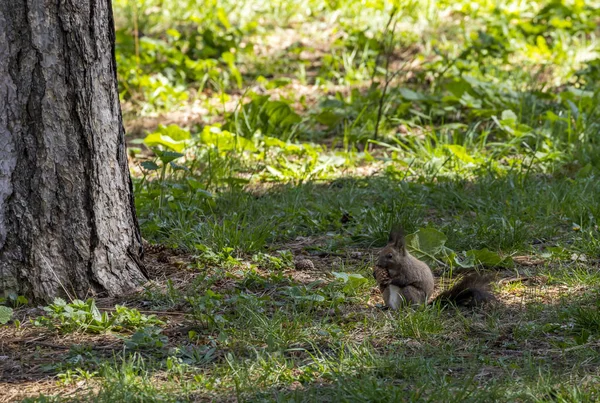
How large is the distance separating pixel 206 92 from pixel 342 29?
6.16 feet

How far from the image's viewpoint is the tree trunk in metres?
3.24

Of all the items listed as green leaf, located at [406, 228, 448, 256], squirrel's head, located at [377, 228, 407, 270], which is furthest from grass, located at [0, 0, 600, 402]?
squirrel's head, located at [377, 228, 407, 270]

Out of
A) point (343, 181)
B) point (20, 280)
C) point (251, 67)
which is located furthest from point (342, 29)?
point (20, 280)

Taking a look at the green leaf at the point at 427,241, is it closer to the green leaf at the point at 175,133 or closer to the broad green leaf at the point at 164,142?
the broad green leaf at the point at 164,142

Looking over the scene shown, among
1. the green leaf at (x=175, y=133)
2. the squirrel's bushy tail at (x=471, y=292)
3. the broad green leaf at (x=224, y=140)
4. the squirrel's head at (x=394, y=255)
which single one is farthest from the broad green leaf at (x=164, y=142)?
the squirrel's bushy tail at (x=471, y=292)

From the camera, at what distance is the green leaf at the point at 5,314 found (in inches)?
125

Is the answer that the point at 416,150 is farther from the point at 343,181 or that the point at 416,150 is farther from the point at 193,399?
the point at 193,399

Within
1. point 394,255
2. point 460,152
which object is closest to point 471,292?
point 394,255

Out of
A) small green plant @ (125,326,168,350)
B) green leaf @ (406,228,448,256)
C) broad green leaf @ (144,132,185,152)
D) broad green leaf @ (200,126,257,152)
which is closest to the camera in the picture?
small green plant @ (125,326,168,350)

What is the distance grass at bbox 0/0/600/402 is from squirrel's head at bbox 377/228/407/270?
214 millimetres

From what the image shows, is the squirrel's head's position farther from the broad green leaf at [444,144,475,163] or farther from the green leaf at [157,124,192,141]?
the green leaf at [157,124,192,141]

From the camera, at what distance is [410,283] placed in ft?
11.2

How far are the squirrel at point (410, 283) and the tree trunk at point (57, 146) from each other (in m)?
1.25

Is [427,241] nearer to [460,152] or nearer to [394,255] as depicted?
[394,255]
